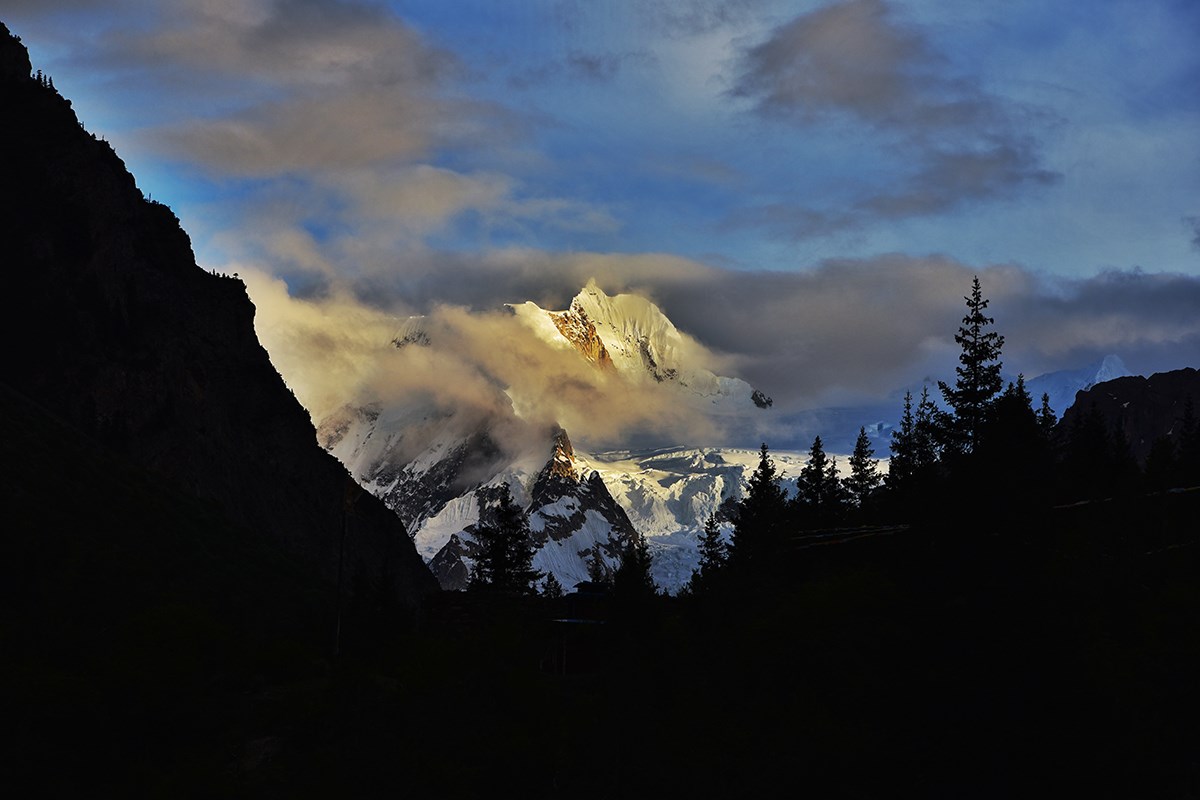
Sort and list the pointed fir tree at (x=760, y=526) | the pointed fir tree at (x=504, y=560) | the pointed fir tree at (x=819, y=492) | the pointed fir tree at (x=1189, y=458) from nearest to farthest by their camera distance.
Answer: the pointed fir tree at (x=760, y=526), the pointed fir tree at (x=1189, y=458), the pointed fir tree at (x=819, y=492), the pointed fir tree at (x=504, y=560)

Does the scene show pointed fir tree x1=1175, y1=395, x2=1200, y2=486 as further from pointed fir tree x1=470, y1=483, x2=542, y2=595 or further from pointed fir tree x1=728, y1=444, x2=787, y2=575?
pointed fir tree x1=470, y1=483, x2=542, y2=595

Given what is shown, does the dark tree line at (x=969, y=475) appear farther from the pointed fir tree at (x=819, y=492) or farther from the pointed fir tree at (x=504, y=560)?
the pointed fir tree at (x=504, y=560)

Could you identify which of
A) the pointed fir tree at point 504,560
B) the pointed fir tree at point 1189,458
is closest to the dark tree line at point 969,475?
the pointed fir tree at point 1189,458

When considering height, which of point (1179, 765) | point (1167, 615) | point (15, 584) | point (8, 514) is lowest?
point (1179, 765)

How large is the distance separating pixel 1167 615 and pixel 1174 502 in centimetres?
3408

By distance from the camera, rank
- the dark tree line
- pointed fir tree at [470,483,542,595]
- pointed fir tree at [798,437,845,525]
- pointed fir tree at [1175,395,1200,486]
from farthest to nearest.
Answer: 1. pointed fir tree at [470,483,542,595]
2. pointed fir tree at [798,437,845,525]
3. pointed fir tree at [1175,395,1200,486]
4. the dark tree line

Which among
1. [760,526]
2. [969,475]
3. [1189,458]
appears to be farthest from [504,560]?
[969,475]

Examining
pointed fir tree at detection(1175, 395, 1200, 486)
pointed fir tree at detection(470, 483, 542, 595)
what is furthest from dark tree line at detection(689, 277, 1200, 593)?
pointed fir tree at detection(470, 483, 542, 595)

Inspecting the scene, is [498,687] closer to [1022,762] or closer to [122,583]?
[1022,762]

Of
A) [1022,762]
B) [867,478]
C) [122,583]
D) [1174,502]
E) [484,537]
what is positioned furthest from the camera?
[867,478]

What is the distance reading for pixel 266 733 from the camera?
168 ft

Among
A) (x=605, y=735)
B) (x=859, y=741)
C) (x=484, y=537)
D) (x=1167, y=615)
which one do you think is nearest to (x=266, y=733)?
(x=605, y=735)

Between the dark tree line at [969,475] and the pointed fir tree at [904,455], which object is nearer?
the dark tree line at [969,475]

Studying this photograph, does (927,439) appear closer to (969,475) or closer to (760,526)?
(760,526)
